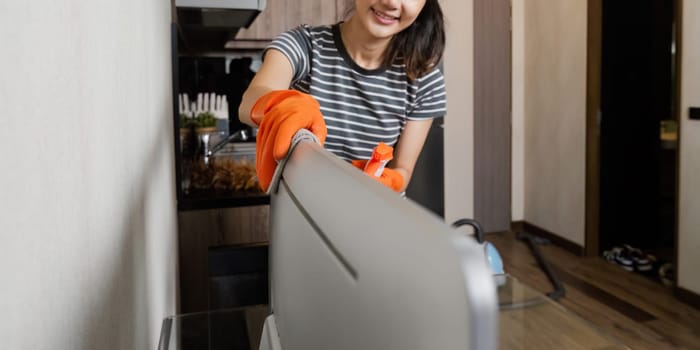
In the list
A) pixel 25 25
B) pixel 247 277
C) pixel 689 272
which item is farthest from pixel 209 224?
pixel 689 272

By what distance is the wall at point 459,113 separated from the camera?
4664 millimetres

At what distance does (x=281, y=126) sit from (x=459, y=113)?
13.9 ft

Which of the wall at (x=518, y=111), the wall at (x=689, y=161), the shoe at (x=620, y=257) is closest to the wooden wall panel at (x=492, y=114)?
the wall at (x=518, y=111)

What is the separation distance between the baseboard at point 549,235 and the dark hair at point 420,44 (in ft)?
10.7

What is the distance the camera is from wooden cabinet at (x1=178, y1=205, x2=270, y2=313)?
2346mm

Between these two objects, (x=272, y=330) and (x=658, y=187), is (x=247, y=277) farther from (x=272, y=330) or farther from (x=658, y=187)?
(x=658, y=187)

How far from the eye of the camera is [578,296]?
3531mm

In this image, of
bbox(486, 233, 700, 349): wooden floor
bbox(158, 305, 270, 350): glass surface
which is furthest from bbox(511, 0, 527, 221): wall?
bbox(158, 305, 270, 350): glass surface

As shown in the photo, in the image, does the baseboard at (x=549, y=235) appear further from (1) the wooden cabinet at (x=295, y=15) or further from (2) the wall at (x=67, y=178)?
(2) the wall at (x=67, y=178)

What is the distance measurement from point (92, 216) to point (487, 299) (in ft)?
1.20

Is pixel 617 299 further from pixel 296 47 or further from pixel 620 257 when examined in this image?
pixel 296 47

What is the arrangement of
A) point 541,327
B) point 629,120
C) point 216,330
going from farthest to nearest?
point 629,120 < point 541,327 < point 216,330

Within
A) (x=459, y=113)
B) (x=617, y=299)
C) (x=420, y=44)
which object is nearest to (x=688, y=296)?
(x=617, y=299)

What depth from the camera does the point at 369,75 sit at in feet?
4.81
